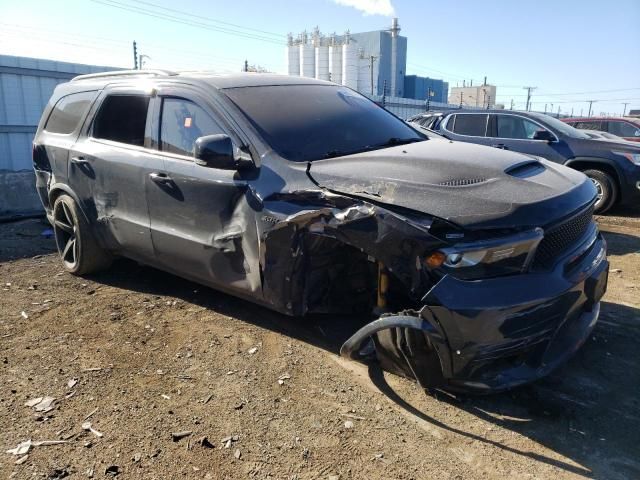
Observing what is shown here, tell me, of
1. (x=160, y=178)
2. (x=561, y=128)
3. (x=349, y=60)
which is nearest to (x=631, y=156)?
(x=561, y=128)

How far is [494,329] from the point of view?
8.12 feet

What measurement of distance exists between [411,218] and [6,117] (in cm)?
909

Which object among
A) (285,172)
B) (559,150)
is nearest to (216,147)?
(285,172)

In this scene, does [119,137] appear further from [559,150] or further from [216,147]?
[559,150]

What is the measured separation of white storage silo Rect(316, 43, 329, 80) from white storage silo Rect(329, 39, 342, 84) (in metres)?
0.42

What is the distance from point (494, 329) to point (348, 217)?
0.96 m

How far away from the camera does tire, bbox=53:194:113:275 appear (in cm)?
471

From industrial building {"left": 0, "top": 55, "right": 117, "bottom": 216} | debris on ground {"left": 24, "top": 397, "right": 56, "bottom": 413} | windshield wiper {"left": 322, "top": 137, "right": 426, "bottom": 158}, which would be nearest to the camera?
debris on ground {"left": 24, "top": 397, "right": 56, "bottom": 413}

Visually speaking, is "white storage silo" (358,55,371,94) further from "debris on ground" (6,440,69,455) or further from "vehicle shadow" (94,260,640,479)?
"debris on ground" (6,440,69,455)

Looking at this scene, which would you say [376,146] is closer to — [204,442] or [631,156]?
[204,442]

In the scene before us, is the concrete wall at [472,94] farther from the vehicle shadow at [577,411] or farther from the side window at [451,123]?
the vehicle shadow at [577,411]

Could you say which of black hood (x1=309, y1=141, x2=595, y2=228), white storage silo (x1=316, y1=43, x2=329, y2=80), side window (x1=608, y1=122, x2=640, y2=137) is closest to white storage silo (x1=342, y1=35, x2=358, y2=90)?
white storage silo (x1=316, y1=43, x2=329, y2=80)

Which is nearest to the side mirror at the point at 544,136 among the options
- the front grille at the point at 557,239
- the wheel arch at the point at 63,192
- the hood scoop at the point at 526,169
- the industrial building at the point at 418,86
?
the hood scoop at the point at 526,169

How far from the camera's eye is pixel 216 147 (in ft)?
10.6
